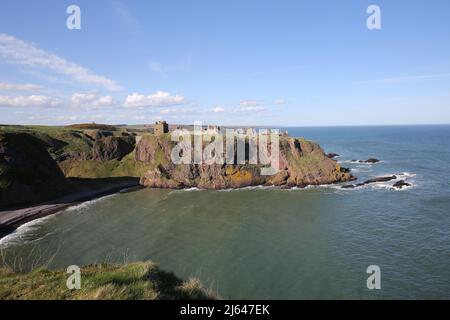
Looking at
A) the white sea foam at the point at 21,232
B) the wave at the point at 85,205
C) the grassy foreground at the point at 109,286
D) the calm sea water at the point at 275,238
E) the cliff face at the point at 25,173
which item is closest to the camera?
the grassy foreground at the point at 109,286

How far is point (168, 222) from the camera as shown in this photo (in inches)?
2122

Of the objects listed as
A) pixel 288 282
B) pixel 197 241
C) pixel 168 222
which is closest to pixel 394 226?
pixel 288 282

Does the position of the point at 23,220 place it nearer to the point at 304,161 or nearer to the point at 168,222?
the point at 168,222

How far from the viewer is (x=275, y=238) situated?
142ft

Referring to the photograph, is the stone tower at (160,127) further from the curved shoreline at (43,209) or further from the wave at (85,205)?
the wave at (85,205)

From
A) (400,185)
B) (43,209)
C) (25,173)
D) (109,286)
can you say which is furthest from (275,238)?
(25,173)
